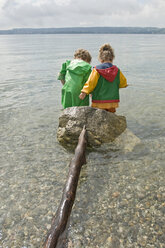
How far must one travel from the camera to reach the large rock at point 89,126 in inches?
235

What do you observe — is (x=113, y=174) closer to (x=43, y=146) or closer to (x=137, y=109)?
(x=43, y=146)

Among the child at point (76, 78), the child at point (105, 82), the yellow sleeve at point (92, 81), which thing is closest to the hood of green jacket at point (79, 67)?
the child at point (76, 78)

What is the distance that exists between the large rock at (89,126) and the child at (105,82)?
41 cm

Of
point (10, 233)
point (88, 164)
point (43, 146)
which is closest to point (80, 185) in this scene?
point (88, 164)

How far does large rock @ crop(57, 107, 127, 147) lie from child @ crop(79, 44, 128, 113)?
1.33 ft

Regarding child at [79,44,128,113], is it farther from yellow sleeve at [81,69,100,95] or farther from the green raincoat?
the green raincoat

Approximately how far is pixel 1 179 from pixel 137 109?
265 inches

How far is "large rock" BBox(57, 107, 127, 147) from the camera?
235 inches

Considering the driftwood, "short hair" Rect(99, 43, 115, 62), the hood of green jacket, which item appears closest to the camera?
the driftwood

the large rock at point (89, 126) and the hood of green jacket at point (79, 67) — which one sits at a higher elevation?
the hood of green jacket at point (79, 67)

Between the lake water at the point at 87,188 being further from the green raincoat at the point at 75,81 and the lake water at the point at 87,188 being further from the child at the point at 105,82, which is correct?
the child at the point at 105,82

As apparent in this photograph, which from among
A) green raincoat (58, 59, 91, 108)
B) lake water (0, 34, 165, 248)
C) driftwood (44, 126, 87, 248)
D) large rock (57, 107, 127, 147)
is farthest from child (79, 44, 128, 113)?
driftwood (44, 126, 87, 248)

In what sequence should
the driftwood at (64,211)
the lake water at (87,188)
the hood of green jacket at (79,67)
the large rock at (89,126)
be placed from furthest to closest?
the hood of green jacket at (79,67)
the large rock at (89,126)
the lake water at (87,188)
the driftwood at (64,211)

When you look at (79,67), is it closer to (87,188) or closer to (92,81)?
(92,81)
